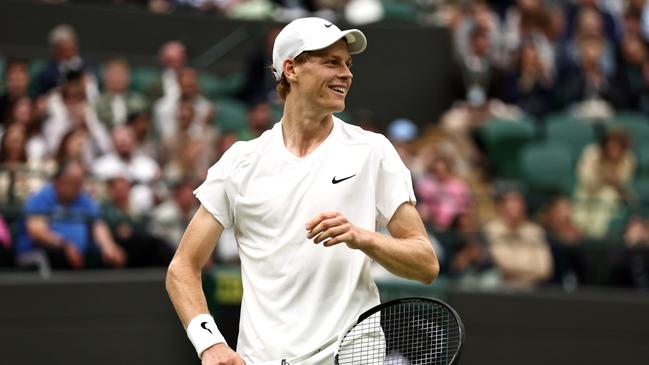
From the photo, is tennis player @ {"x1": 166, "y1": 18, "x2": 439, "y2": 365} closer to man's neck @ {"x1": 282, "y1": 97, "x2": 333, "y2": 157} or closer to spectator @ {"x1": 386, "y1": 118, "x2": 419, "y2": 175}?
man's neck @ {"x1": 282, "y1": 97, "x2": 333, "y2": 157}

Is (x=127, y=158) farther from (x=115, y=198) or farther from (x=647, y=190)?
(x=647, y=190)

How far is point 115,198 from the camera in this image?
33.1 feet

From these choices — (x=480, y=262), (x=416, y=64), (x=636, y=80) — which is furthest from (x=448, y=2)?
(x=480, y=262)

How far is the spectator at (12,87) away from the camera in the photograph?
10703 millimetres

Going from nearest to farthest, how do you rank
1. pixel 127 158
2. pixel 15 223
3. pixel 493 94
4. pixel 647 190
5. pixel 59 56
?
pixel 15 223 < pixel 127 158 < pixel 59 56 < pixel 647 190 < pixel 493 94

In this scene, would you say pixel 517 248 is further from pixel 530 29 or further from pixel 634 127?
pixel 530 29

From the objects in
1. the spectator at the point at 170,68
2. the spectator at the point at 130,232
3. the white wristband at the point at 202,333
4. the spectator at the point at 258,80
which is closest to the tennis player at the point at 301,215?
the white wristband at the point at 202,333

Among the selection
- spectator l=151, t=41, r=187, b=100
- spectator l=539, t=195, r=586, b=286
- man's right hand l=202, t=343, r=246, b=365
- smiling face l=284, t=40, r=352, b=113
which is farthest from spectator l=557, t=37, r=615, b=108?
man's right hand l=202, t=343, r=246, b=365

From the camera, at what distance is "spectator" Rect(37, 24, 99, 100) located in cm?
1138

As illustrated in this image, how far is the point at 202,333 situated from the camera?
4664 millimetres

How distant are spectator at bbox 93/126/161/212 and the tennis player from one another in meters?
5.50

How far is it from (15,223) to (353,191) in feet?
16.6

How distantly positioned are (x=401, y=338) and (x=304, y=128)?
30.3 inches

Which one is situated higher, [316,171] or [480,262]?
[316,171]
